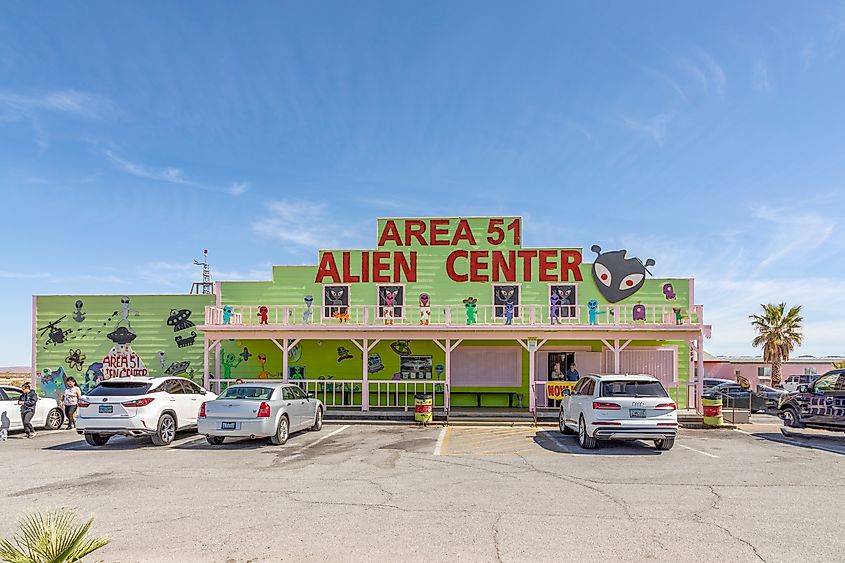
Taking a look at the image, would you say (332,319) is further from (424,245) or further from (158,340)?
(158,340)

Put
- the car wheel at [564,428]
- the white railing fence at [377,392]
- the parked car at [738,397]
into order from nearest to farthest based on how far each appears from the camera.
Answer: the car wheel at [564,428] → the white railing fence at [377,392] → the parked car at [738,397]

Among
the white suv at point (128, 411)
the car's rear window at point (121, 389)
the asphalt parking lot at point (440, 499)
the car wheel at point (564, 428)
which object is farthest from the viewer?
the car wheel at point (564, 428)

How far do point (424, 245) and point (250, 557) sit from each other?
1826 centimetres

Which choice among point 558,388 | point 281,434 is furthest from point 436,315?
point 281,434

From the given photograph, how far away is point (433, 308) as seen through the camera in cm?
2289

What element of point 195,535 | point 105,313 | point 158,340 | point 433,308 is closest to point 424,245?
point 433,308

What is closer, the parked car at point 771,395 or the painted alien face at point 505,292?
the painted alien face at point 505,292

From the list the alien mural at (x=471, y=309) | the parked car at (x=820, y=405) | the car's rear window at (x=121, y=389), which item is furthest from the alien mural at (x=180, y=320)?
the parked car at (x=820, y=405)

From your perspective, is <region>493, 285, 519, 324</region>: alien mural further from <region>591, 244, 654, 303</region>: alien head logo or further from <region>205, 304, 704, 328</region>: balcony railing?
<region>591, 244, 654, 303</region>: alien head logo

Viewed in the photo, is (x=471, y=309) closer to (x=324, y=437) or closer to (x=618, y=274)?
(x=618, y=274)

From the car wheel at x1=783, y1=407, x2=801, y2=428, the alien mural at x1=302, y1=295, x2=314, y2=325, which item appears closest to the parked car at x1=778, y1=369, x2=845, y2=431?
the car wheel at x1=783, y1=407, x2=801, y2=428

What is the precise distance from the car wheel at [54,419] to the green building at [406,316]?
547 centimetres

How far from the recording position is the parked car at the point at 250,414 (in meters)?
13.0

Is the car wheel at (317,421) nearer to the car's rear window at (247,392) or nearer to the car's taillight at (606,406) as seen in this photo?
the car's rear window at (247,392)
